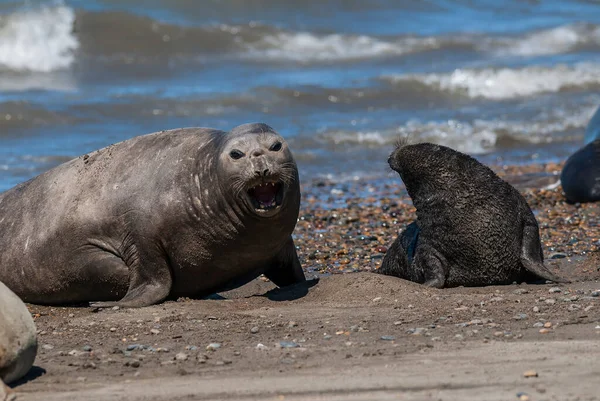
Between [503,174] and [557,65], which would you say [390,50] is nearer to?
[557,65]

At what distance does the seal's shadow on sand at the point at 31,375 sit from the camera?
199 inches

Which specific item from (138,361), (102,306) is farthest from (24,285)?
(138,361)

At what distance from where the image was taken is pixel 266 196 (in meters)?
7.21

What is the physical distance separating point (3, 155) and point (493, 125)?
26.0 ft

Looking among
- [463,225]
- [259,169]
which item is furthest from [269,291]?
[463,225]

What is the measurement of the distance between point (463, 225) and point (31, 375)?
139 inches

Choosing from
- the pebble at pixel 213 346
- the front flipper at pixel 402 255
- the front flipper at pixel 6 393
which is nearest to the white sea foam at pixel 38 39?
the front flipper at pixel 402 255

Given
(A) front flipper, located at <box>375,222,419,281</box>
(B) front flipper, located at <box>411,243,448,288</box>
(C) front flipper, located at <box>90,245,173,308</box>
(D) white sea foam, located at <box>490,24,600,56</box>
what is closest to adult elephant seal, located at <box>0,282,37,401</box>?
(C) front flipper, located at <box>90,245,173,308</box>

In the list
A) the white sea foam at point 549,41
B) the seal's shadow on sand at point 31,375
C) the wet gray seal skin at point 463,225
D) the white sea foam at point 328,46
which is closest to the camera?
the seal's shadow on sand at point 31,375

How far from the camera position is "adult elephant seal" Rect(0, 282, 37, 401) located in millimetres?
4934

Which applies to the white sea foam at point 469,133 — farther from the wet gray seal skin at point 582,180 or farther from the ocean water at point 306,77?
the wet gray seal skin at point 582,180

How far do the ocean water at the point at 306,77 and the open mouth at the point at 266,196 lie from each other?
22.6 feet

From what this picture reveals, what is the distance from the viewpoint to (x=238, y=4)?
28781 mm

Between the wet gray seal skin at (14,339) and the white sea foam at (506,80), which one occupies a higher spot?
the white sea foam at (506,80)
